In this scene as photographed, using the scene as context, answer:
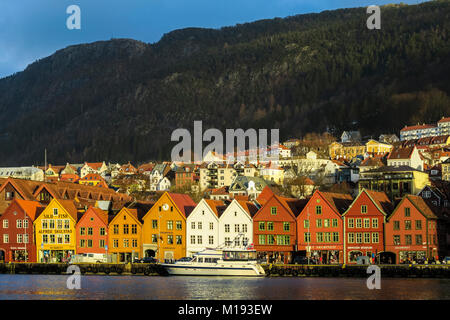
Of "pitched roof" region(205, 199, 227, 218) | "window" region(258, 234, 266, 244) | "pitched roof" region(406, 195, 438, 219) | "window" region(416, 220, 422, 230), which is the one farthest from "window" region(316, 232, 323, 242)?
"pitched roof" region(205, 199, 227, 218)

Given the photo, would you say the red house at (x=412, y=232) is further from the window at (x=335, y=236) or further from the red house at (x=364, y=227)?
the window at (x=335, y=236)

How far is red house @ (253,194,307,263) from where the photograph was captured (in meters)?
108

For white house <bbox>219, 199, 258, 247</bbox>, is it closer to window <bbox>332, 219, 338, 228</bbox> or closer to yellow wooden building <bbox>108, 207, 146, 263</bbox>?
window <bbox>332, 219, 338, 228</bbox>

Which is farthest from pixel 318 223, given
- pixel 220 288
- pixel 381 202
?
pixel 220 288

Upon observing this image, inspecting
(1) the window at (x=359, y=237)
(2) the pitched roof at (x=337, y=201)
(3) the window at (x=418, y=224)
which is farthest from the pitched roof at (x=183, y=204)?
(3) the window at (x=418, y=224)

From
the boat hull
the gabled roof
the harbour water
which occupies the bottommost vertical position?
the harbour water

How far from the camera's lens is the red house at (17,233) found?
116m

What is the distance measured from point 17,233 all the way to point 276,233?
130 feet

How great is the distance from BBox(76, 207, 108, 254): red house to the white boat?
20458mm

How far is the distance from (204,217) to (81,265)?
19.1 metres

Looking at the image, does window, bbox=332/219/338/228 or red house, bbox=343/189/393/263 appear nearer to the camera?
red house, bbox=343/189/393/263

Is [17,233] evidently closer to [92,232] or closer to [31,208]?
[31,208]
